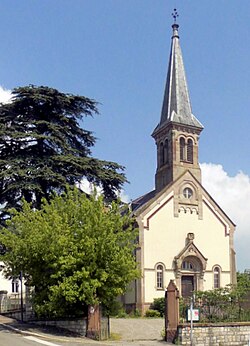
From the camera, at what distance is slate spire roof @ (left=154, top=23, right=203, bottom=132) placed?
44.5 meters

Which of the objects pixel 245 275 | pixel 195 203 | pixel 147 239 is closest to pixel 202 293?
pixel 147 239

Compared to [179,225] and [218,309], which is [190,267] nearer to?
[179,225]

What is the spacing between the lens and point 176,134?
4334cm

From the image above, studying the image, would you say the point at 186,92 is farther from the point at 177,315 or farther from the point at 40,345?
the point at 40,345

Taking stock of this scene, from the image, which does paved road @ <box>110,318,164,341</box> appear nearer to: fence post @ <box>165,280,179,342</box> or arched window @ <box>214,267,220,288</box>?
fence post @ <box>165,280,179,342</box>

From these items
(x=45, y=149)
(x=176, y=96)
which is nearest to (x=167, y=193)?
(x=176, y=96)

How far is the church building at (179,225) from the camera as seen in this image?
39438mm

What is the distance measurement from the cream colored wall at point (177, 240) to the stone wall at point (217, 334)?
49.4 feet

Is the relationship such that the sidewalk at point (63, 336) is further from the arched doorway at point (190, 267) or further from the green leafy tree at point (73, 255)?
the arched doorway at point (190, 267)

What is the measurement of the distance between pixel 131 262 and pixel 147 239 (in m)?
15.5

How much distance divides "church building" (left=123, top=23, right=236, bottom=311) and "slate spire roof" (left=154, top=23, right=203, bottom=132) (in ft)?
0.29

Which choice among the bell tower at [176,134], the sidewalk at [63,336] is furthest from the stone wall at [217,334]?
the bell tower at [176,134]

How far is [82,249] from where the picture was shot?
23.5 m

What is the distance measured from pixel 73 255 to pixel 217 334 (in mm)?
6968
